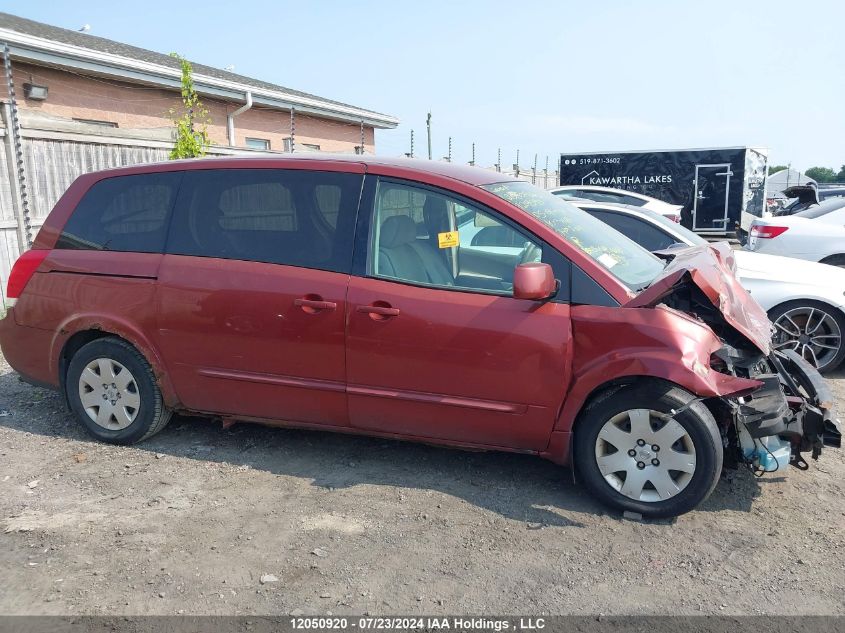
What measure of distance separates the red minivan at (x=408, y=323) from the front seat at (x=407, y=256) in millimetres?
11

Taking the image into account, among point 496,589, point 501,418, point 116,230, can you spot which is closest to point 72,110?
point 116,230

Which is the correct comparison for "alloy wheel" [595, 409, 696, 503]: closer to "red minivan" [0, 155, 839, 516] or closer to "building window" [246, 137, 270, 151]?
"red minivan" [0, 155, 839, 516]

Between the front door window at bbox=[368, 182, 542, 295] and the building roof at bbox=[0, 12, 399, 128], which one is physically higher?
the building roof at bbox=[0, 12, 399, 128]

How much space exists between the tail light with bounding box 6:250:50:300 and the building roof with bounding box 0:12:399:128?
23.6 ft

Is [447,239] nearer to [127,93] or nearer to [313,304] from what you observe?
[313,304]

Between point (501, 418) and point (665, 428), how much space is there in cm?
85

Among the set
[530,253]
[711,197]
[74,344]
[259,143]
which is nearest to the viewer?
[530,253]

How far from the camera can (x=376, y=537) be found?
3.42m

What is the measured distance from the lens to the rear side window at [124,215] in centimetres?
445

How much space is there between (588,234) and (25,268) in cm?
377

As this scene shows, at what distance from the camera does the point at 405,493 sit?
12.8ft

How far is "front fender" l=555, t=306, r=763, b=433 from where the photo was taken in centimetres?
345

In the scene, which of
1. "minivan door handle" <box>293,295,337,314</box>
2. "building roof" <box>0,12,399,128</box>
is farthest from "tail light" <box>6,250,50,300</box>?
"building roof" <box>0,12,399,128</box>

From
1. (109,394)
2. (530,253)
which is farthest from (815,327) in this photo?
(109,394)
